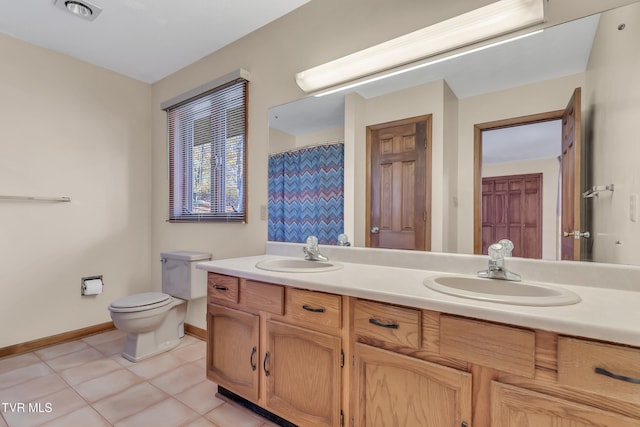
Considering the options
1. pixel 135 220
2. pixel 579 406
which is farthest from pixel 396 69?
pixel 135 220

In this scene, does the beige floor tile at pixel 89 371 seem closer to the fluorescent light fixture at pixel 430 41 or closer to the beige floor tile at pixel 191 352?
the beige floor tile at pixel 191 352

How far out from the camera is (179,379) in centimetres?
199

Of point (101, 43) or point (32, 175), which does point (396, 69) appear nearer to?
point (101, 43)

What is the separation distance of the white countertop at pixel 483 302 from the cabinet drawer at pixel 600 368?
0.04 m

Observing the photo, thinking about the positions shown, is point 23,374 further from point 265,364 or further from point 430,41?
point 430,41

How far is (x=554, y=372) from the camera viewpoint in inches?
32.6

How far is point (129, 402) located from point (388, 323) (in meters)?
1.58

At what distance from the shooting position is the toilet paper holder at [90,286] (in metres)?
Answer: 2.63

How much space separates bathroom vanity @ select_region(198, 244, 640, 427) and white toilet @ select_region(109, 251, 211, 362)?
0.72m

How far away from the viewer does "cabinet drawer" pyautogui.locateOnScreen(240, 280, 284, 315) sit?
4.67 ft

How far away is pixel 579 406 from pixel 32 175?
11.0 ft

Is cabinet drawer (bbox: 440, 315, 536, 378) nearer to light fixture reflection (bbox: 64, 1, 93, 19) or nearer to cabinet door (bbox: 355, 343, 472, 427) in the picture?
cabinet door (bbox: 355, 343, 472, 427)

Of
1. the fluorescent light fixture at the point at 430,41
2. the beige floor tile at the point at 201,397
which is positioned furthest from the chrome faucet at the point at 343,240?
the beige floor tile at the point at 201,397

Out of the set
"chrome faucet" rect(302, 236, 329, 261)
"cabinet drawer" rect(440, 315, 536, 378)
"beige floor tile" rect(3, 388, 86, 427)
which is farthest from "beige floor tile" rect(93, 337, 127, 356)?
"cabinet drawer" rect(440, 315, 536, 378)
